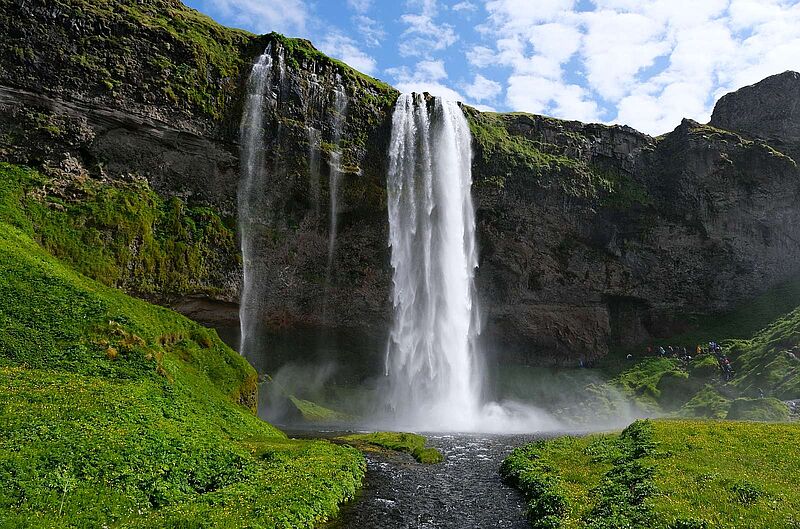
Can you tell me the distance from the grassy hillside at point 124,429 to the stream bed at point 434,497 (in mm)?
811

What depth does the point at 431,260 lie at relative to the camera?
167 ft

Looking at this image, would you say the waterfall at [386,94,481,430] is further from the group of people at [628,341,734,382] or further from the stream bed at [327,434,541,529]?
the stream bed at [327,434,541,529]

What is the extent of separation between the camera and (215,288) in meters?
42.0

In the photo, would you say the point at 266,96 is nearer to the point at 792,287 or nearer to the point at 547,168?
the point at 547,168

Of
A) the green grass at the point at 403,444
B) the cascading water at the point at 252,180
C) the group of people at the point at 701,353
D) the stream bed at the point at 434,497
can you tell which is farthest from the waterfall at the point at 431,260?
the stream bed at the point at 434,497

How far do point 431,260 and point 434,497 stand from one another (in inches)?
1398

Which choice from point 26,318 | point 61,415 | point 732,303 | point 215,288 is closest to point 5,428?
point 61,415

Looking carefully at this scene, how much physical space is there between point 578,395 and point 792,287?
31510 mm

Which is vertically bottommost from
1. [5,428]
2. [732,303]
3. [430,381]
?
[5,428]

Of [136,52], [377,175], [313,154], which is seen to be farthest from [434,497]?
[136,52]

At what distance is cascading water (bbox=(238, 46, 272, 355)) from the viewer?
44562 millimetres

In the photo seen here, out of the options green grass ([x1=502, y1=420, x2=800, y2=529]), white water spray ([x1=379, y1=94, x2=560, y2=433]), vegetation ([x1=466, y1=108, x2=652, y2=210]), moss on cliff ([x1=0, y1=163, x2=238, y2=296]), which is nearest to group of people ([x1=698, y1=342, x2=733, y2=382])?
white water spray ([x1=379, y1=94, x2=560, y2=433])

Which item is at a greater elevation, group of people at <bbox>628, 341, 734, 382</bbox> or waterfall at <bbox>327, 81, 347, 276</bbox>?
waterfall at <bbox>327, 81, 347, 276</bbox>

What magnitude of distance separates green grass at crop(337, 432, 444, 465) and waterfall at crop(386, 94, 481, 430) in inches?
727
